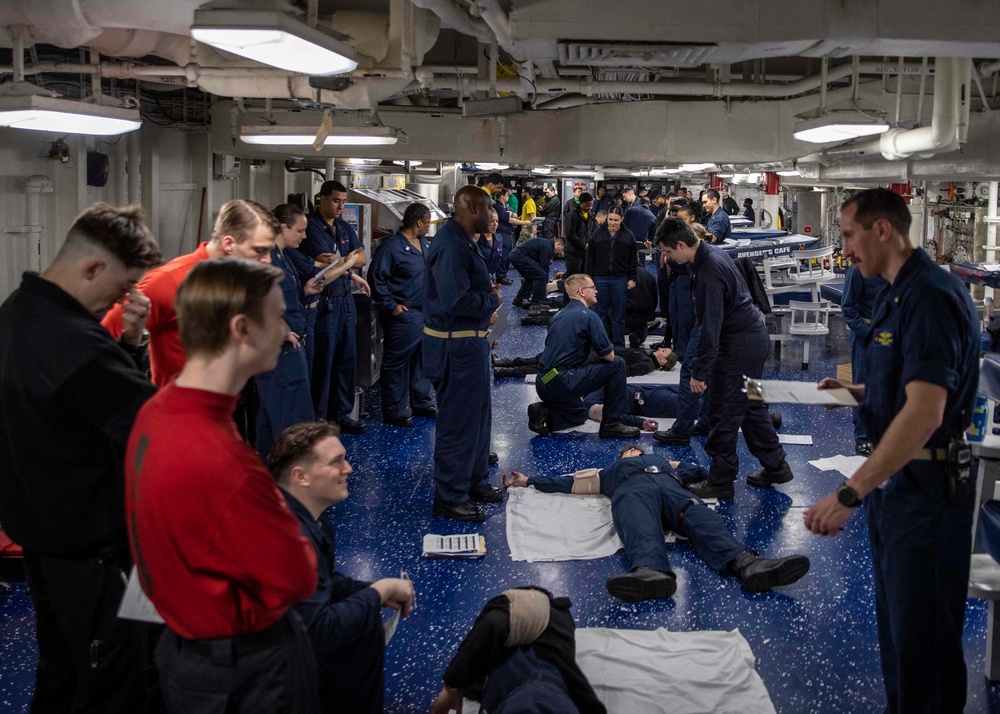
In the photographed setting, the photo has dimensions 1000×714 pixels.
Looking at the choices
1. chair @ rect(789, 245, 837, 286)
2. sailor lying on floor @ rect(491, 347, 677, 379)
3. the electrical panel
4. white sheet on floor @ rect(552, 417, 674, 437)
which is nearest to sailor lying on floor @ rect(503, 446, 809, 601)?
white sheet on floor @ rect(552, 417, 674, 437)

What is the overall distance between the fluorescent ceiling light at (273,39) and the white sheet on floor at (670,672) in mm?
2534

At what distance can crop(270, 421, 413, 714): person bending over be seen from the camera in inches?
113

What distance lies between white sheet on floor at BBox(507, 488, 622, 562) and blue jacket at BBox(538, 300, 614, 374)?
1.59 m

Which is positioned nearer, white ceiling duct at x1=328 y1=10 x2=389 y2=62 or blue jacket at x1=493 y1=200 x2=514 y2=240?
white ceiling duct at x1=328 y1=10 x2=389 y2=62

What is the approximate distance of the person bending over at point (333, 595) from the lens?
287 centimetres

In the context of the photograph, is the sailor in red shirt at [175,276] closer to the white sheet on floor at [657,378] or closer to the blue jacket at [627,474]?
the blue jacket at [627,474]

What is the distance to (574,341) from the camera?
7.21 m

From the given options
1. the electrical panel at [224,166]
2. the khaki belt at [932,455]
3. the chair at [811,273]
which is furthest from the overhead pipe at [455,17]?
the chair at [811,273]

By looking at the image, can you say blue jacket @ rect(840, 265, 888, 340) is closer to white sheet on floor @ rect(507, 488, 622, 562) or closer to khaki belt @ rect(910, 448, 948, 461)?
white sheet on floor @ rect(507, 488, 622, 562)

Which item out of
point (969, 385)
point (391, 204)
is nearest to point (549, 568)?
point (969, 385)

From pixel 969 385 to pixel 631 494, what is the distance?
230 centimetres

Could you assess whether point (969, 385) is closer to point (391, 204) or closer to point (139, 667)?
point (139, 667)

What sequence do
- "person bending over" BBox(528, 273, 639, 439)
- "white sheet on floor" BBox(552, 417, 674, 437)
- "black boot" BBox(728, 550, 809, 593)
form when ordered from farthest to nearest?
1. "white sheet on floor" BBox(552, 417, 674, 437)
2. "person bending over" BBox(528, 273, 639, 439)
3. "black boot" BBox(728, 550, 809, 593)

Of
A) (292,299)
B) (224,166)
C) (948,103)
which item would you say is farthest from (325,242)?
(948,103)
